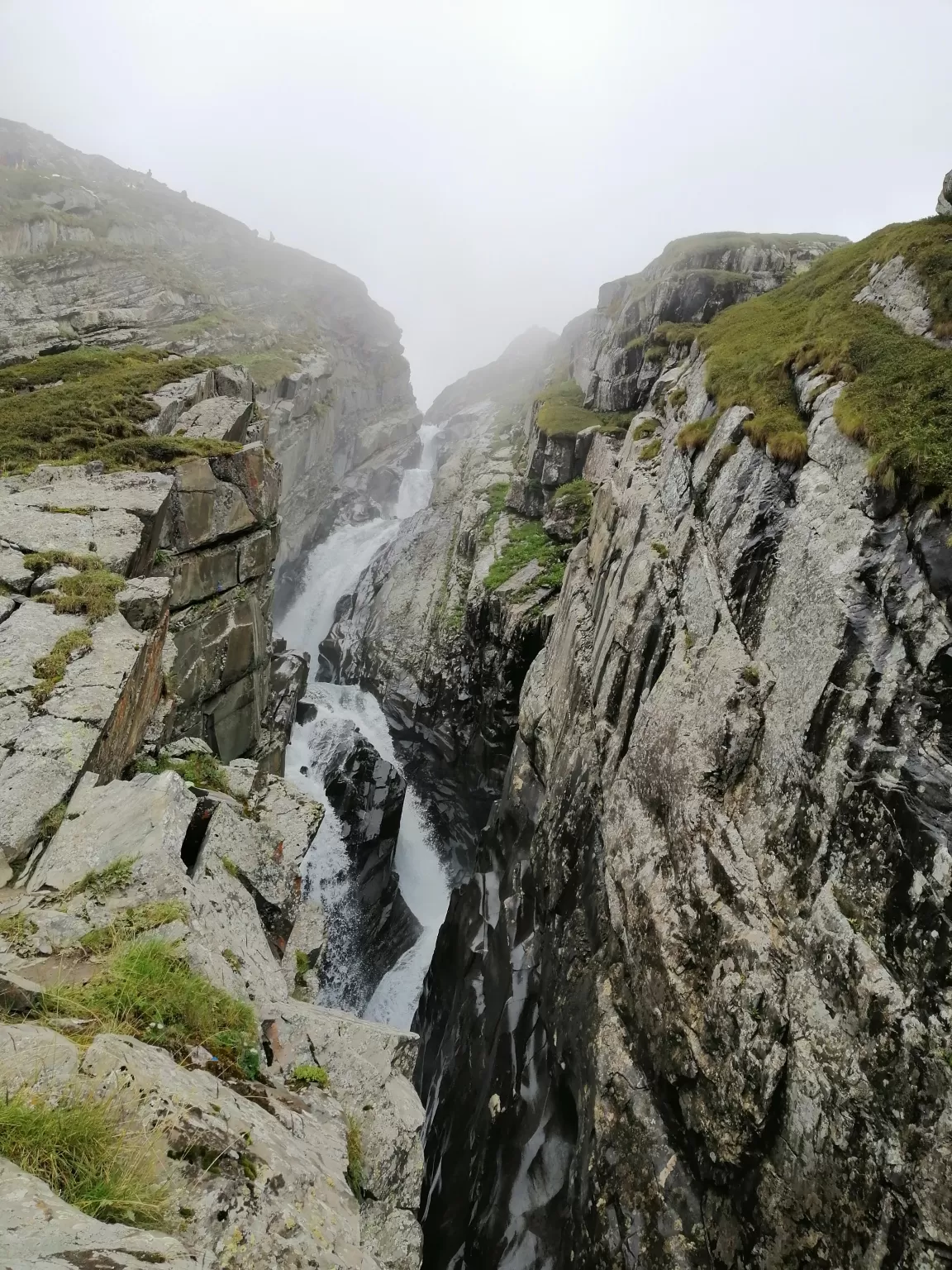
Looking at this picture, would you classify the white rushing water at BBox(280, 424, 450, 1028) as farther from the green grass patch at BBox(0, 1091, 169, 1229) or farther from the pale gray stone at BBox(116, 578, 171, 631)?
the green grass patch at BBox(0, 1091, 169, 1229)

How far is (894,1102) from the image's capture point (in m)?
5.82

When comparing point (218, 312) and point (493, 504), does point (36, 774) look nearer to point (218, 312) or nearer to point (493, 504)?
point (493, 504)

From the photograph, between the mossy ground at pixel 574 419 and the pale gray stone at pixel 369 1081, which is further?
the mossy ground at pixel 574 419

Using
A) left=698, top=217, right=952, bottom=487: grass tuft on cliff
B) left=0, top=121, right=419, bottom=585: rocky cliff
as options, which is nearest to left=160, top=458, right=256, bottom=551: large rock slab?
left=698, top=217, right=952, bottom=487: grass tuft on cliff

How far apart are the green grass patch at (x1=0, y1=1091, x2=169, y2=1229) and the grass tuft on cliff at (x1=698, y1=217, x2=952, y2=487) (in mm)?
10479

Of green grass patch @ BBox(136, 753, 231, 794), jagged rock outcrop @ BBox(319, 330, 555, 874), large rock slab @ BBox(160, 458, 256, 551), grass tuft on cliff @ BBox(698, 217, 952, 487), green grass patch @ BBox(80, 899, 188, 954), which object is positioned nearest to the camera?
green grass patch @ BBox(80, 899, 188, 954)

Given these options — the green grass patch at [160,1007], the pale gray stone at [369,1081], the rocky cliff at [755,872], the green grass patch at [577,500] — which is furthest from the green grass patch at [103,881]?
the green grass patch at [577,500]

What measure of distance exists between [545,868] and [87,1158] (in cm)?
1370

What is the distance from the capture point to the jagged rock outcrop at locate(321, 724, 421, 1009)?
71.5 feet

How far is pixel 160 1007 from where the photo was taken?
504 centimetres

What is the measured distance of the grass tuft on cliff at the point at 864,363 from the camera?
852cm

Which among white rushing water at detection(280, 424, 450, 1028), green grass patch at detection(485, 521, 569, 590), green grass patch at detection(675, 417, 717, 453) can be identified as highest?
green grass patch at detection(675, 417, 717, 453)

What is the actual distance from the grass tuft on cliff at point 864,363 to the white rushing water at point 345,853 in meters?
21.0

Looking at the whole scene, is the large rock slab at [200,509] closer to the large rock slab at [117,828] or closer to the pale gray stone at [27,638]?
the pale gray stone at [27,638]
